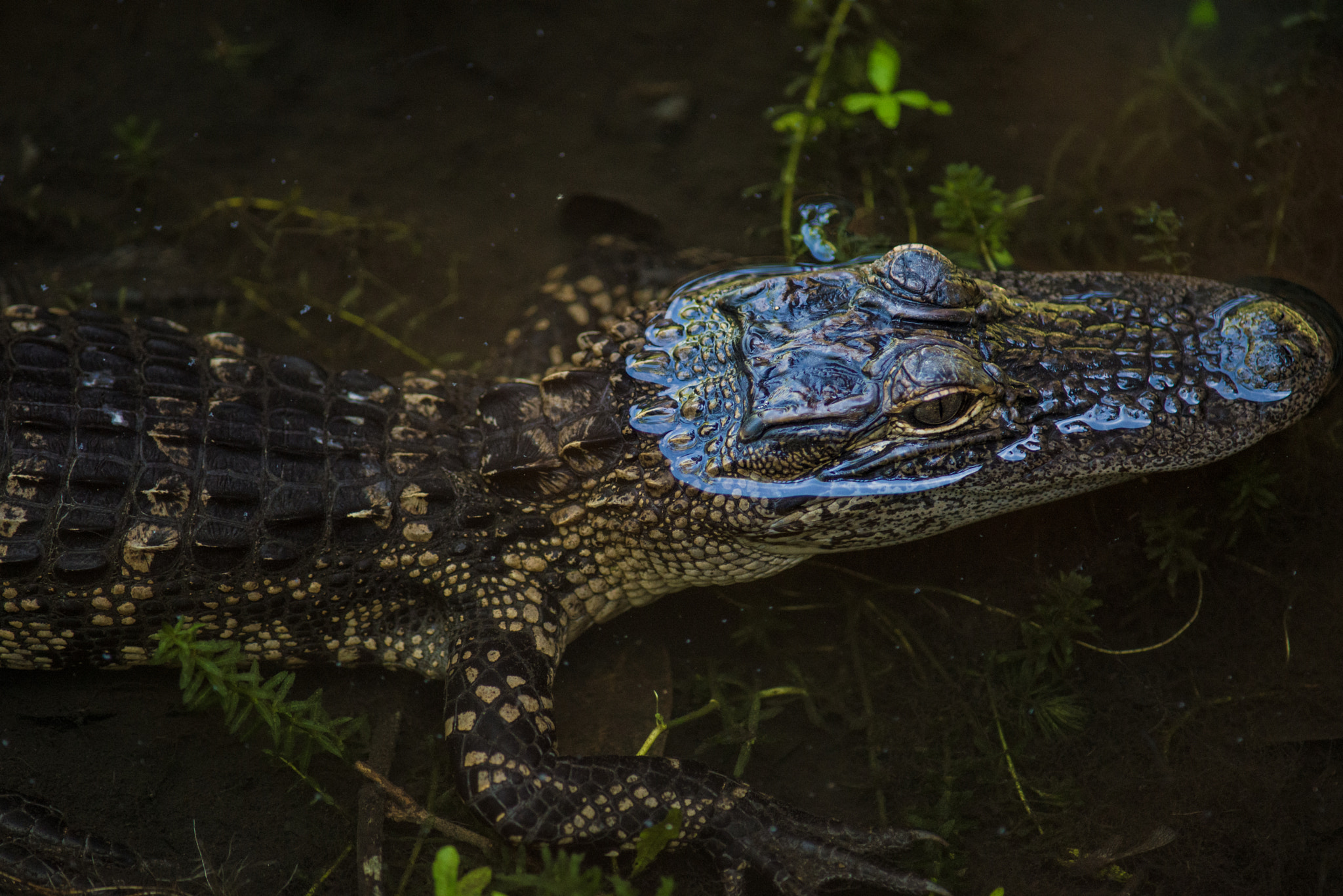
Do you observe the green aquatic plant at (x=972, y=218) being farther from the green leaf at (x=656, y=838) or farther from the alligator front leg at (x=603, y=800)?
the green leaf at (x=656, y=838)

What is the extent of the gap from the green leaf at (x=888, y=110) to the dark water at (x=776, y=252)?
0.31 metres

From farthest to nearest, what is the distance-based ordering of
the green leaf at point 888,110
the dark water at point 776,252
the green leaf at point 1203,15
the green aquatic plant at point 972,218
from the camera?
the green leaf at point 1203,15 → the green leaf at point 888,110 → the green aquatic plant at point 972,218 → the dark water at point 776,252

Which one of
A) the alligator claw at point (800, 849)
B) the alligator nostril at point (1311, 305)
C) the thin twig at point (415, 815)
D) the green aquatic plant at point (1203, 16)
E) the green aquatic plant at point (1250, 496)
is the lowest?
the thin twig at point (415, 815)

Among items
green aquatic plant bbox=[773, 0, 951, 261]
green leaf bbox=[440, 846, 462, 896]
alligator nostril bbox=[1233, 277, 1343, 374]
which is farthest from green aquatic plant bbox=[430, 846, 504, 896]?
alligator nostril bbox=[1233, 277, 1343, 374]

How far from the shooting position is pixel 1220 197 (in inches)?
163

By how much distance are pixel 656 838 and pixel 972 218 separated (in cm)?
276

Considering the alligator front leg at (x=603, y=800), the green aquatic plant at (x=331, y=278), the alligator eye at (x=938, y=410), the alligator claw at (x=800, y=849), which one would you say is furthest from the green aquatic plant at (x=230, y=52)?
the alligator claw at (x=800, y=849)

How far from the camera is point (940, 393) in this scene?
2756 mm

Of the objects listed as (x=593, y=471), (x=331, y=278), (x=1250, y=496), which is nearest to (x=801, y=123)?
(x=593, y=471)

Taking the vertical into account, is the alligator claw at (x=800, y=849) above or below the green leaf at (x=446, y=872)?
below

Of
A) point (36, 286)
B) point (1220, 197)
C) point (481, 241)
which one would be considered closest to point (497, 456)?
point (481, 241)

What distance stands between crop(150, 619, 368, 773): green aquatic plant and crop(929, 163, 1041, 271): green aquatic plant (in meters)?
3.05

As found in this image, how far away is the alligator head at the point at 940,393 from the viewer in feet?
9.35

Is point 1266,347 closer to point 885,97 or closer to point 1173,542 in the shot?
point 1173,542
